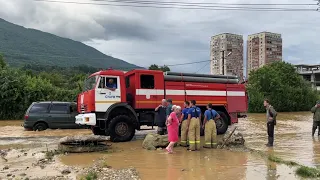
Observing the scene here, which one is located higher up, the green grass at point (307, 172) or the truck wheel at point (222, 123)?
the truck wheel at point (222, 123)

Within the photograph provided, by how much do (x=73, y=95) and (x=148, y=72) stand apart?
18007mm

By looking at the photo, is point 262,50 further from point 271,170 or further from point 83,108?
point 271,170

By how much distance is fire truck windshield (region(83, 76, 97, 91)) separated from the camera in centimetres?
1372

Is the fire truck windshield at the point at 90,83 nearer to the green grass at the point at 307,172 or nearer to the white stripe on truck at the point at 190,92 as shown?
the white stripe on truck at the point at 190,92

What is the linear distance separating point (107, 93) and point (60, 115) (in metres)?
5.37

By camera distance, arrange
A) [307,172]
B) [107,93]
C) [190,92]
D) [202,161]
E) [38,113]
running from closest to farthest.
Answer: [307,172]
[202,161]
[107,93]
[190,92]
[38,113]

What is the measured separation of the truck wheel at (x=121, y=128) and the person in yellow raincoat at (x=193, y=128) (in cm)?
303

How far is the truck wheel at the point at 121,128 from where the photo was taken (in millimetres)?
13461

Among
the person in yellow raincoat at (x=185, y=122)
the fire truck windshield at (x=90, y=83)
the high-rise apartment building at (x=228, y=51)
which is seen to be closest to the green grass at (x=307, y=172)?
the person in yellow raincoat at (x=185, y=122)

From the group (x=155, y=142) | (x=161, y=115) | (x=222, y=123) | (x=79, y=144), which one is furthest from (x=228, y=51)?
(x=79, y=144)

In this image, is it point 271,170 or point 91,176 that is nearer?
point 91,176

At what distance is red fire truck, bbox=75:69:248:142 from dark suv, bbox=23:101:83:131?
342 centimetres

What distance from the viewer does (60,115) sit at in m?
17.8

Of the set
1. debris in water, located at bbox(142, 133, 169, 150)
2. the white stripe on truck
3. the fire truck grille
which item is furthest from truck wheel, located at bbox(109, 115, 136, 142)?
debris in water, located at bbox(142, 133, 169, 150)
